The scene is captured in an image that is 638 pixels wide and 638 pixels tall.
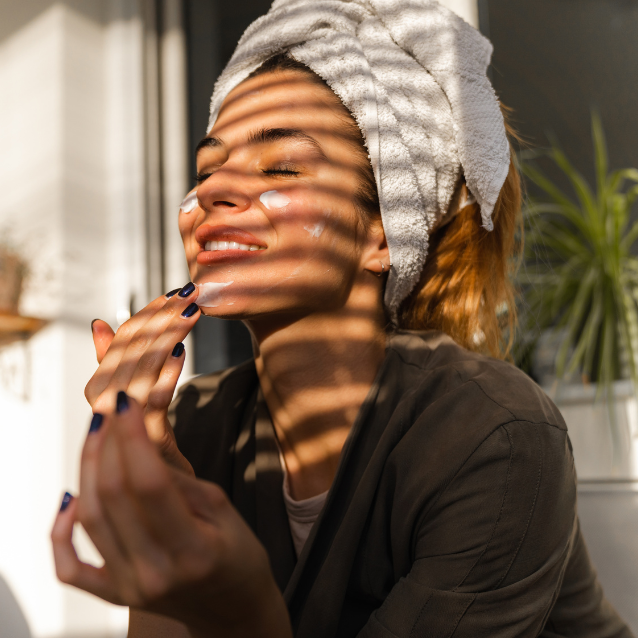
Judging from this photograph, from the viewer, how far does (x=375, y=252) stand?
896 millimetres

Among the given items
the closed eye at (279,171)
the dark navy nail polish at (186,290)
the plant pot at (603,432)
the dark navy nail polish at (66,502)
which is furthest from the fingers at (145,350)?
the plant pot at (603,432)

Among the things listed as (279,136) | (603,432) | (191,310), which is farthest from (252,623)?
(603,432)

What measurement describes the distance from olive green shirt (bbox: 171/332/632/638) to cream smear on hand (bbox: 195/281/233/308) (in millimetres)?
280

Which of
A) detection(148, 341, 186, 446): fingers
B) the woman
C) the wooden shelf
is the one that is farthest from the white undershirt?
the wooden shelf

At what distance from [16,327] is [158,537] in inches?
54.0

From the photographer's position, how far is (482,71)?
908 mm

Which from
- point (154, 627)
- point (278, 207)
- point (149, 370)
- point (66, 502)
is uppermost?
point (278, 207)

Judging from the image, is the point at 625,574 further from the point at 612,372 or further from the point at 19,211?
the point at 19,211

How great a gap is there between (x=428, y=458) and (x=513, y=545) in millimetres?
142

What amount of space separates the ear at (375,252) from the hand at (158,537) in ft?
1.77

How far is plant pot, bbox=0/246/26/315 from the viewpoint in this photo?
152cm

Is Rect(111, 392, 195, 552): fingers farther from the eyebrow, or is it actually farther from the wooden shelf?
the wooden shelf

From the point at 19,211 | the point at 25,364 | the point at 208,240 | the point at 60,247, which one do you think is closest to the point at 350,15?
the point at 208,240

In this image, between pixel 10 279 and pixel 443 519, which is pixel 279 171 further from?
pixel 10 279
